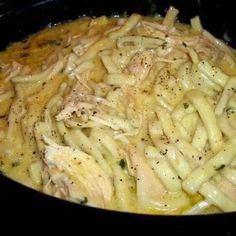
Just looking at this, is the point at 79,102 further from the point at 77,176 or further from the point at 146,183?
the point at 146,183

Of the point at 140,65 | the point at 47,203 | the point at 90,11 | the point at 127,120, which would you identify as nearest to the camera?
the point at 47,203

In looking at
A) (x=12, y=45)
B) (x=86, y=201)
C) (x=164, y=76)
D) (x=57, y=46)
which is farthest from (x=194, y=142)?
(x=12, y=45)

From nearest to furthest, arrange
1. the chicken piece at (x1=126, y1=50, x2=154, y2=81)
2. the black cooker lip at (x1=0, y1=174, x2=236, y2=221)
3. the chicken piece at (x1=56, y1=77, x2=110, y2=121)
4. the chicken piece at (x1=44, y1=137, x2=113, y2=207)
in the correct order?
the black cooker lip at (x1=0, y1=174, x2=236, y2=221) → the chicken piece at (x1=44, y1=137, x2=113, y2=207) → the chicken piece at (x1=56, y1=77, x2=110, y2=121) → the chicken piece at (x1=126, y1=50, x2=154, y2=81)

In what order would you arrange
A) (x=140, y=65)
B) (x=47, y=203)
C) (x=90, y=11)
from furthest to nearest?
(x=90, y=11)
(x=140, y=65)
(x=47, y=203)

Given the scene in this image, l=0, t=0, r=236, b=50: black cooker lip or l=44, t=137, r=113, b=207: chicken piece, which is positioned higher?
l=0, t=0, r=236, b=50: black cooker lip

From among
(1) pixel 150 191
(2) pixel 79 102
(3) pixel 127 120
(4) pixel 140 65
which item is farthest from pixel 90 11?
(1) pixel 150 191

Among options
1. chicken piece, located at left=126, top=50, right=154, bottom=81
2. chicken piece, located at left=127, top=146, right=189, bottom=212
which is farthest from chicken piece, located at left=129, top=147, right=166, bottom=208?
chicken piece, located at left=126, top=50, right=154, bottom=81

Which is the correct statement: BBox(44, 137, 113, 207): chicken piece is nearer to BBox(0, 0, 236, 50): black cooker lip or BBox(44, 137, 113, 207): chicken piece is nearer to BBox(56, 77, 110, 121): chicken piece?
BBox(56, 77, 110, 121): chicken piece
